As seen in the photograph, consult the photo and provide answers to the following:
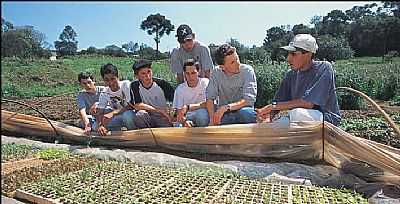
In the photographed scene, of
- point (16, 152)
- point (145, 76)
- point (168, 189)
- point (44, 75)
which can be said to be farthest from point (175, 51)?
point (44, 75)

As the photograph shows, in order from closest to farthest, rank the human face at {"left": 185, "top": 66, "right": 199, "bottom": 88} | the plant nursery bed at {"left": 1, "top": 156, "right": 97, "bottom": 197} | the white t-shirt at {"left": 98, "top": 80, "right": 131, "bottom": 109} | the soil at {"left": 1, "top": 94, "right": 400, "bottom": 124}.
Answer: the plant nursery bed at {"left": 1, "top": 156, "right": 97, "bottom": 197} < the human face at {"left": 185, "top": 66, "right": 199, "bottom": 88} < the white t-shirt at {"left": 98, "top": 80, "right": 131, "bottom": 109} < the soil at {"left": 1, "top": 94, "right": 400, "bottom": 124}

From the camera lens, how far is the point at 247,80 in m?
3.50

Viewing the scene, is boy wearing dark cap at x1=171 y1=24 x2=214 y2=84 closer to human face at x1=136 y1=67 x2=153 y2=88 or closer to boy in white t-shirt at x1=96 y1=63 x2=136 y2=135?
human face at x1=136 y1=67 x2=153 y2=88

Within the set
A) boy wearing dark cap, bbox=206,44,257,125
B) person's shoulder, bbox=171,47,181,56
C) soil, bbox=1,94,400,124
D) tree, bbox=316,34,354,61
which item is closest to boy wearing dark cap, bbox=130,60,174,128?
person's shoulder, bbox=171,47,181,56

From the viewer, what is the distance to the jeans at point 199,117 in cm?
362

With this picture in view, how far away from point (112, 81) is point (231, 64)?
139 cm

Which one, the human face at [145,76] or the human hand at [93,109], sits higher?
the human face at [145,76]

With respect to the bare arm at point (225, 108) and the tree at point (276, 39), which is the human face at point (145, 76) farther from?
the tree at point (276, 39)

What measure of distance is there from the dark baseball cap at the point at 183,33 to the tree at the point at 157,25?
3.16 metres

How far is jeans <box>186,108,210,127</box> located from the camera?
362cm

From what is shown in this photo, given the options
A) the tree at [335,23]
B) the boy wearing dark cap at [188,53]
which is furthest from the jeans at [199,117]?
the tree at [335,23]

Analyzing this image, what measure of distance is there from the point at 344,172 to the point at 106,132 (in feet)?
7.66

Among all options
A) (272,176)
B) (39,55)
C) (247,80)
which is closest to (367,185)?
(272,176)

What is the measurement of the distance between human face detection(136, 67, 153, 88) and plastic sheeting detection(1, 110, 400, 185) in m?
0.50
